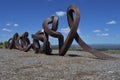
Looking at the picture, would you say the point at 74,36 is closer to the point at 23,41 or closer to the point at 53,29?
the point at 53,29

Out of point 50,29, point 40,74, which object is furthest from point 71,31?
point 40,74

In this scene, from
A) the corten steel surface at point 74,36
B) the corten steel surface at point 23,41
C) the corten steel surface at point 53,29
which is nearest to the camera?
the corten steel surface at point 74,36

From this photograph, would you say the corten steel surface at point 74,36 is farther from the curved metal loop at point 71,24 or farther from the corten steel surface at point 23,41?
the corten steel surface at point 23,41

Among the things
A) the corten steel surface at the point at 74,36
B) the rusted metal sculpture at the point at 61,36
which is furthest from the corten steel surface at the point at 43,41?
the corten steel surface at the point at 74,36

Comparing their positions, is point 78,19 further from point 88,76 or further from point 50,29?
point 88,76

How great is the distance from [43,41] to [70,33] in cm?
360

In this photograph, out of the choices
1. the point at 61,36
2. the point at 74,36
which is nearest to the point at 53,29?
the point at 61,36

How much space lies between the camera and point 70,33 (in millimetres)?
20641

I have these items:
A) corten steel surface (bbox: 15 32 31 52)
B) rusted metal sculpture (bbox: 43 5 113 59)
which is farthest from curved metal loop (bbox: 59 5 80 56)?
corten steel surface (bbox: 15 32 31 52)

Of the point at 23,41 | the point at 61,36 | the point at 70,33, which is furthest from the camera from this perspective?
the point at 23,41

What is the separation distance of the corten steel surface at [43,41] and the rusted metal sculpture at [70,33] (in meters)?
0.55

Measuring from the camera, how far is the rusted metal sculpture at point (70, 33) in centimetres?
2049

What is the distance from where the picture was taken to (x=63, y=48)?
21.7 m

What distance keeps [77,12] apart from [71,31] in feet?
4.86
